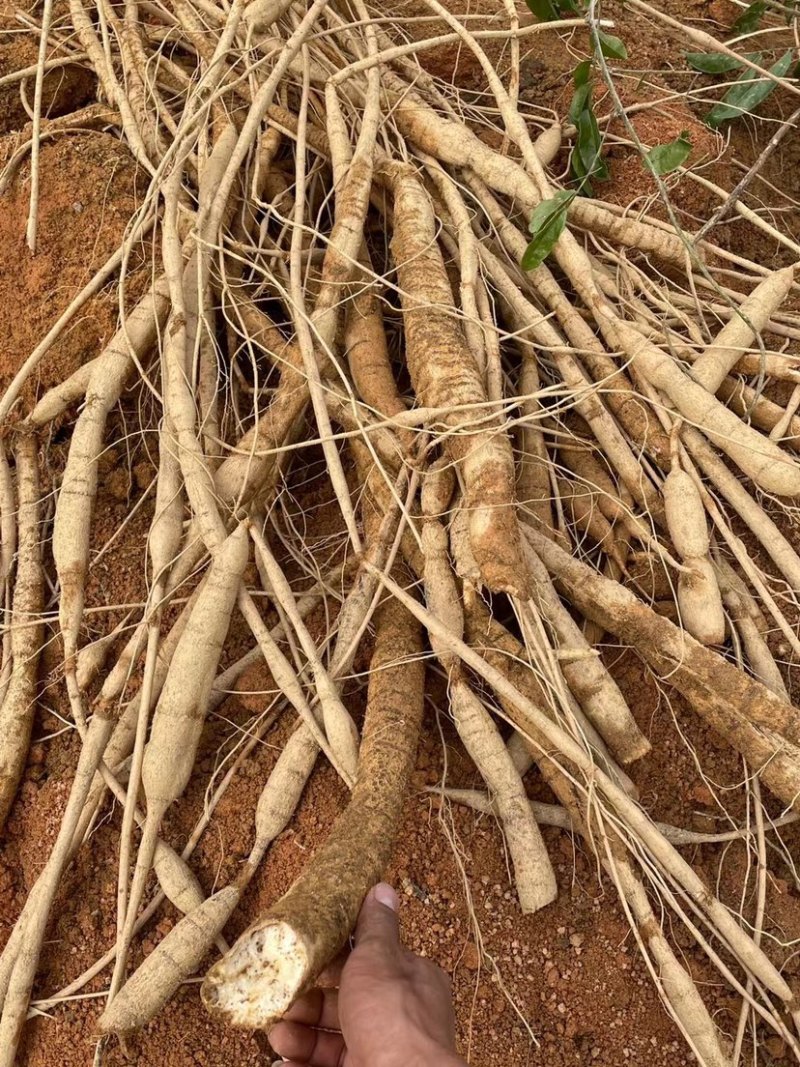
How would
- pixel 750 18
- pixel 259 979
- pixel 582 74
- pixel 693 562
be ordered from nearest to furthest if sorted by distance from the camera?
1. pixel 259 979
2. pixel 693 562
3. pixel 582 74
4. pixel 750 18

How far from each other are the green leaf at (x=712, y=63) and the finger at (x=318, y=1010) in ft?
8.18

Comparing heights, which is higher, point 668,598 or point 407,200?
point 407,200

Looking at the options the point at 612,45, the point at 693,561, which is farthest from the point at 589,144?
the point at 693,561

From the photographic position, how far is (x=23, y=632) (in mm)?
1731

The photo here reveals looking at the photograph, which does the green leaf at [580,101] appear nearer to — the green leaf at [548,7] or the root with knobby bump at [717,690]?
the green leaf at [548,7]

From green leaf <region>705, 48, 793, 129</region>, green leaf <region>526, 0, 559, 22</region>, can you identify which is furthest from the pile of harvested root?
green leaf <region>705, 48, 793, 129</region>

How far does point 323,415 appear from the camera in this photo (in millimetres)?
1518

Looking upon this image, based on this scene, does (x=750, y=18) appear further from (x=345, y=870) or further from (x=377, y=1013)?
(x=377, y=1013)

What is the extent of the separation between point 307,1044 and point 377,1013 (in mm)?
296

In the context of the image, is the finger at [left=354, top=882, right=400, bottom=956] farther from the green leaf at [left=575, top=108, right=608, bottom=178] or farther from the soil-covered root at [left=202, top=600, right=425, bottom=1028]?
the green leaf at [left=575, top=108, right=608, bottom=178]

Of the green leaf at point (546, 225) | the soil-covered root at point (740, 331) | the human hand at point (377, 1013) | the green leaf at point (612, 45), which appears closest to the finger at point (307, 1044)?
the human hand at point (377, 1013)

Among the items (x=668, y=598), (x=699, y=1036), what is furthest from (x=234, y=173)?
(x=699, y=1036)

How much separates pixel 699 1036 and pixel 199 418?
147 centimetres

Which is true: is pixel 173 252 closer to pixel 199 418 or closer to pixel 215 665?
pixel 199 418
